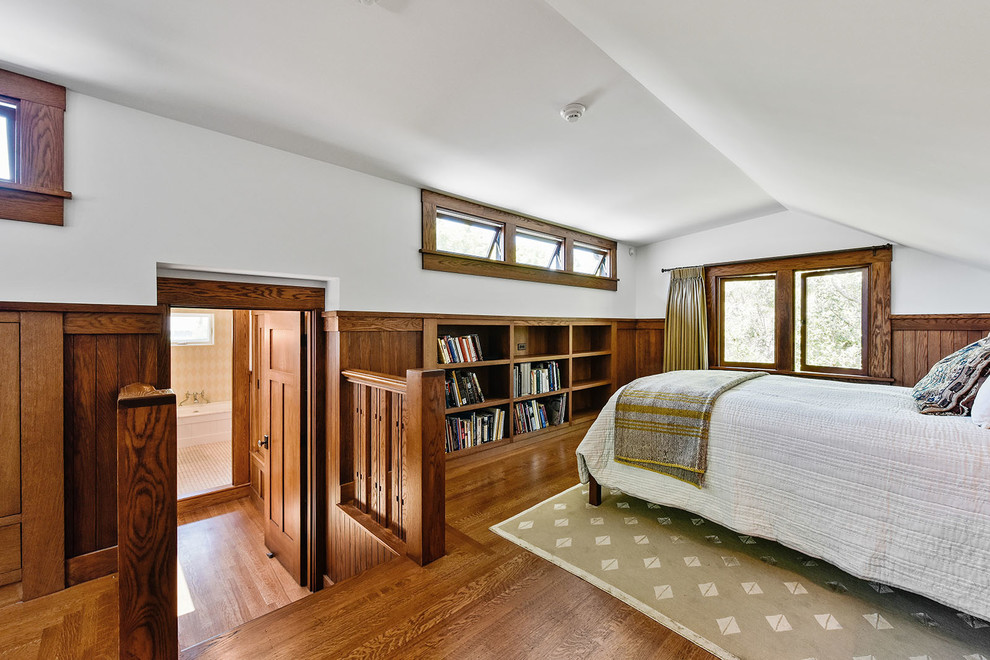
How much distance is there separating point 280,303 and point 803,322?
465cm

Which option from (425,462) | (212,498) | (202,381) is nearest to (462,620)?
(425,462)

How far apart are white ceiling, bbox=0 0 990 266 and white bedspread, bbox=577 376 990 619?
0.96 m

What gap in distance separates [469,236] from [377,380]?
1866mm

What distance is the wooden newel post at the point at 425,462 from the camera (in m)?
1.72

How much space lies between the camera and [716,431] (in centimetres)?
202

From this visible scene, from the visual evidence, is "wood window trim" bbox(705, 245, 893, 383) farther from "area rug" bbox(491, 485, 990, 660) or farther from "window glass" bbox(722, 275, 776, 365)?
"area rug" bbox(491, 485, 990, 660)

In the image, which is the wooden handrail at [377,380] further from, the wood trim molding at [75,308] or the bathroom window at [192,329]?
the bathroom window at [192,329]

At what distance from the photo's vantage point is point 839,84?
42.9 inches

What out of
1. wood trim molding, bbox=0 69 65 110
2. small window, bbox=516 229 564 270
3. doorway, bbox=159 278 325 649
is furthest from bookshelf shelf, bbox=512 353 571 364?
wood trim molding, bbox=0 69 65 110

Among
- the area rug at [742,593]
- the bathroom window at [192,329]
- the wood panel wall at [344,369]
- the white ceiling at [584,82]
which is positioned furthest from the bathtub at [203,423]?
the area rug at [742,593]

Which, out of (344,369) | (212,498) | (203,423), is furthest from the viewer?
(203,423)

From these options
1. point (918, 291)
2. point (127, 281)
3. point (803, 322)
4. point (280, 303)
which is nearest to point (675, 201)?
point (803, 322)

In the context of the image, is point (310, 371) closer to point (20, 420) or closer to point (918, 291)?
point (20, 420)

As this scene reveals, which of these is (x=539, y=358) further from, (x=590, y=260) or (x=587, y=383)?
(x=590, y=260)
